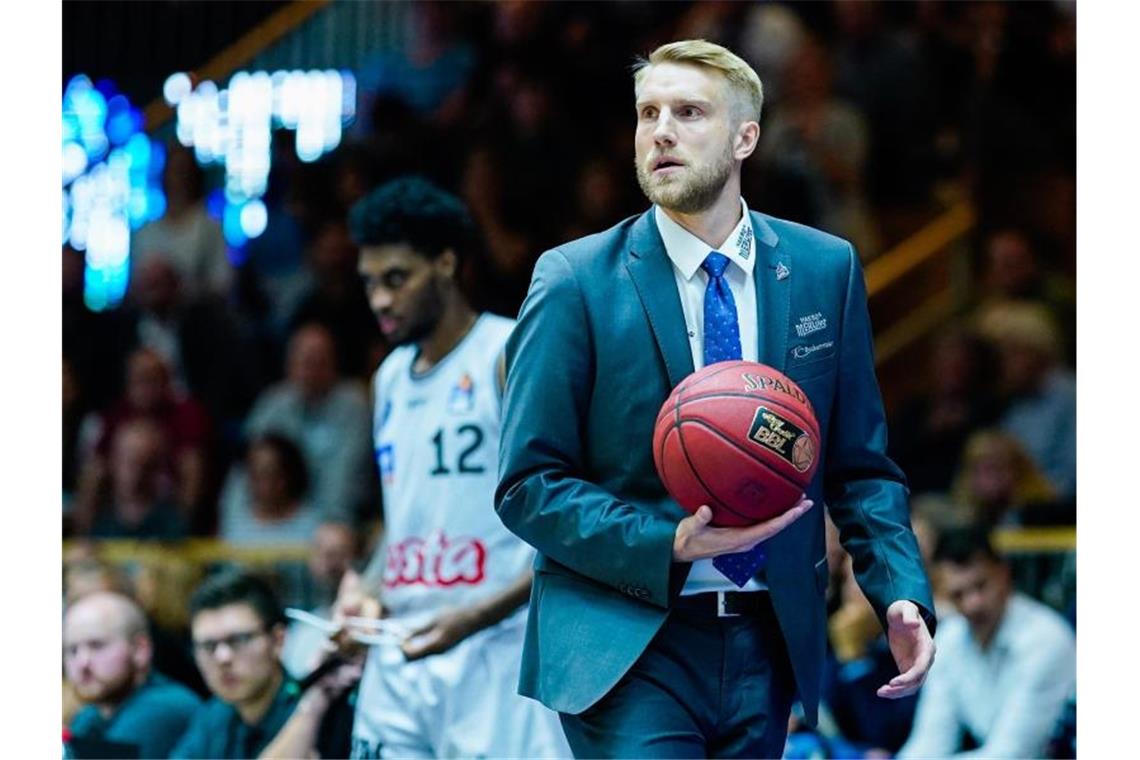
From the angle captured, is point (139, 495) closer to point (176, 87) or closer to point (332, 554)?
point (332, 554)

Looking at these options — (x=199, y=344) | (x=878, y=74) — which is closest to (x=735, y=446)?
(x=878, y=74)

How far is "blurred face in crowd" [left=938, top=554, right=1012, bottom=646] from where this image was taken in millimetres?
7227

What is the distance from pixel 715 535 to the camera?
3.79 meters

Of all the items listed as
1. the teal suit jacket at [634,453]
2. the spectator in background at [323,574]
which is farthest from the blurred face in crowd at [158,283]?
the teal suit jacket at [634,453]

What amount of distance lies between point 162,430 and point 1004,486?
4.59m

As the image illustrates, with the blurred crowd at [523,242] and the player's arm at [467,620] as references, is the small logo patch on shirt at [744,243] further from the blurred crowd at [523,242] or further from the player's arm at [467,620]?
the blurred crowd at [523,242]

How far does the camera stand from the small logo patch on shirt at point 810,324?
4.13 meters

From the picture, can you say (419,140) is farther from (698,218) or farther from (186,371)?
(698,218)

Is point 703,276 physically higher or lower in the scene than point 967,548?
higher

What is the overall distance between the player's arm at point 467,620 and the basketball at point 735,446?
1.64 m

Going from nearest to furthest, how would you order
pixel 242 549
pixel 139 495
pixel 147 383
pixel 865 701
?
pixel 865 701 < pixel 242 549 < pixel 139 495 < pixel 147 383

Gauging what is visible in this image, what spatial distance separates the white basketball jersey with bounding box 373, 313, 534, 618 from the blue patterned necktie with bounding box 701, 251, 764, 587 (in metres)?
1.60

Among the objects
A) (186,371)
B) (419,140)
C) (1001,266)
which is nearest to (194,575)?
(186,371)
